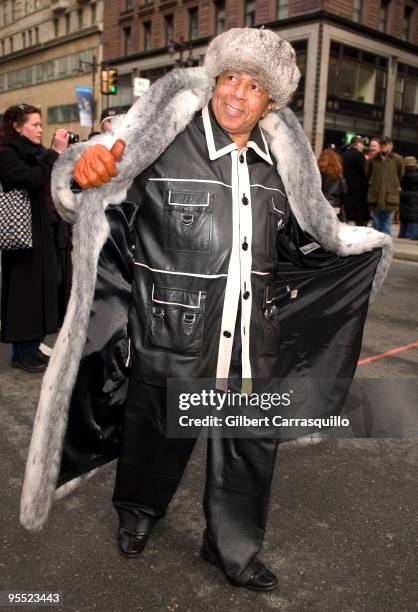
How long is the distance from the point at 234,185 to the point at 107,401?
1.05 metres

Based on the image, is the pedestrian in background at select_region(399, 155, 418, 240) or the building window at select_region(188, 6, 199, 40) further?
the building window at select_region(188, 6, 199, 40)

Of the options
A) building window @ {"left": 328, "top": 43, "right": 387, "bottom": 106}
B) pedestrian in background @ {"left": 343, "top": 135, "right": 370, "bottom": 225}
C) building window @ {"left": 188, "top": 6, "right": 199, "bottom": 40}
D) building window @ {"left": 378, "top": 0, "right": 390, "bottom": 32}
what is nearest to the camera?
pedestrian in background @ {"left": 343, "top": 135, "right": 370, "bottom": 225}

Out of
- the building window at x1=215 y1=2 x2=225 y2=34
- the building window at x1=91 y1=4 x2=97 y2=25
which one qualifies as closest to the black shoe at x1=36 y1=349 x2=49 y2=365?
the building window at x1=215 y1=2 x2=225 y2=34

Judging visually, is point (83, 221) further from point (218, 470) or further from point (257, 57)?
point (218, 470)

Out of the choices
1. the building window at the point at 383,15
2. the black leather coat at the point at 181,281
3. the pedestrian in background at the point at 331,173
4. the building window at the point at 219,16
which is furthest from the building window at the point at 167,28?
the black leather coat at the point at 181,281

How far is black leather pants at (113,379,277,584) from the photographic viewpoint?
2395 mm

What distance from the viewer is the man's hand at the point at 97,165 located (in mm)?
2133

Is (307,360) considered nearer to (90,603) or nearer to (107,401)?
(107,401)

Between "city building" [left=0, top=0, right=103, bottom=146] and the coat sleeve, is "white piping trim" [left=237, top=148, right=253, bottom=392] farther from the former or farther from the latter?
"city building" [left=0, top=0, right=103, bottom=146]

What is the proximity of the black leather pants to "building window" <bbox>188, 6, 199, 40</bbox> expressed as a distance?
36768 mm

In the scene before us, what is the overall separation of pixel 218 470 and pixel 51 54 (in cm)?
5176

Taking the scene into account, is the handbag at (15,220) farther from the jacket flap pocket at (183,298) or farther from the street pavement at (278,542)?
the jacket flap pocket at (183,298)

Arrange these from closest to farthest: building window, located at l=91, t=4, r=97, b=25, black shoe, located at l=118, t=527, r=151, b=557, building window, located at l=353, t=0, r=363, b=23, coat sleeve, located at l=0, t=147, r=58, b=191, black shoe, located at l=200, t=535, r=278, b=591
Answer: black shoe, located at l=200, t=535, r=278, b=591 → black shoe, located at l=118, t=527, r=151, b=557 → coat sleeve, located at l=0, t=147, r=58, b=191 → building window, located at l=353, t=0, r=363, b=23 → building window, located at l=91, t=4, r=97, b=25

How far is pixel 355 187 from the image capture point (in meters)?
12.3
